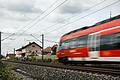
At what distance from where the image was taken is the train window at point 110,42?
54.1 feet

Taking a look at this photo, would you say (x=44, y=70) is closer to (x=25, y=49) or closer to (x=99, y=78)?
(x=99, y=78)

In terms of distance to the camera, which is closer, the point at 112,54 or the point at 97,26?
the point at 112,54

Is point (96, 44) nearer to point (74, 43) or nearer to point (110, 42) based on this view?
point (110, 42)

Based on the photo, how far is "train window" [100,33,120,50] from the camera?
16.5 m

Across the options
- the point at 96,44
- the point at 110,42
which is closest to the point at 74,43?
the point at 96,44

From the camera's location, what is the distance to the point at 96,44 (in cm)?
1925

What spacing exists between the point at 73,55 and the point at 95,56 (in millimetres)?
5050

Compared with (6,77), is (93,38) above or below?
above

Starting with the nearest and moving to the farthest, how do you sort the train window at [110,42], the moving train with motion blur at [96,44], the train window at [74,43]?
1. the train window at [110,42]
2. the moving train with motion blur at [96,44]
3. the train window at [74,43]

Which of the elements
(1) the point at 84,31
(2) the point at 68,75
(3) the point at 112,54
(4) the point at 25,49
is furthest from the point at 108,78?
(4) the point at 25,49

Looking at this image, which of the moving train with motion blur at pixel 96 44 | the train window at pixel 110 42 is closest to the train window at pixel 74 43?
the moving train with motion blur at pixel 96 44

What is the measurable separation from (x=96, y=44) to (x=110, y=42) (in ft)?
6.64

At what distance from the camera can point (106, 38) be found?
17812 mm

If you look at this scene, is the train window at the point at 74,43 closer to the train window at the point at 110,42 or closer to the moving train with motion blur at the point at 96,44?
the moving train with motion blur at the point at 96,44
